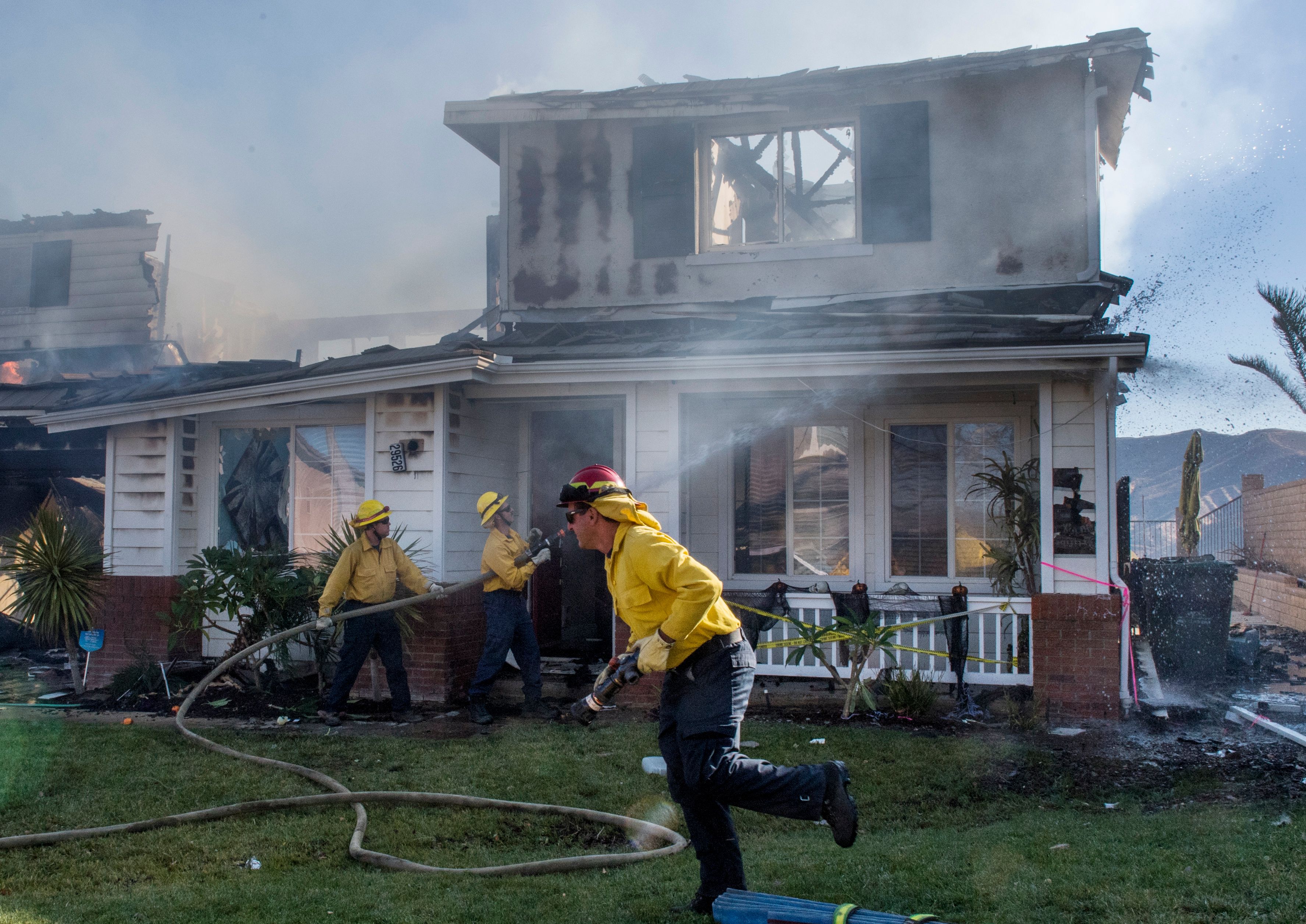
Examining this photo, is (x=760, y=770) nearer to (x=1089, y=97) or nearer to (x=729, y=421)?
(x=729, y=421)

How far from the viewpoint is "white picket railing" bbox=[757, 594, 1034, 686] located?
8109 millimetres

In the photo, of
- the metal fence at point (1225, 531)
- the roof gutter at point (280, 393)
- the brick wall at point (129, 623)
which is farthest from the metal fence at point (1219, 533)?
the brick wall at point (129, 623)

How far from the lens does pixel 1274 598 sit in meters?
14.1

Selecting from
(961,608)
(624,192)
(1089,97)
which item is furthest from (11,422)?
(1089,97)

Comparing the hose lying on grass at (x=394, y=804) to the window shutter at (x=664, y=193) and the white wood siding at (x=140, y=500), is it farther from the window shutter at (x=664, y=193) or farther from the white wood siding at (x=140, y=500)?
the window shutter at (x=664, y=193)

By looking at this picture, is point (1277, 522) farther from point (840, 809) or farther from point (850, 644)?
point (840, 809)

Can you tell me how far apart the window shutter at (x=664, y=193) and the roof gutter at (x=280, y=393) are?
318cm

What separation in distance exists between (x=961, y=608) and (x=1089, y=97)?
5.51m

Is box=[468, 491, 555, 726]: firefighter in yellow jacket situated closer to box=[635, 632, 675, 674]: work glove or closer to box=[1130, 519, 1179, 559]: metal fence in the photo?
box=[635, 632, 675, 674]: work glove

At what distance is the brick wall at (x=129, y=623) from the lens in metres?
9.72

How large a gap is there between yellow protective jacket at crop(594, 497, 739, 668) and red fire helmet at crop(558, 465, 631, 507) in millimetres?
36

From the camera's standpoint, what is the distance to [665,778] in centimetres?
623

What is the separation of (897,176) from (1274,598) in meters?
8.92

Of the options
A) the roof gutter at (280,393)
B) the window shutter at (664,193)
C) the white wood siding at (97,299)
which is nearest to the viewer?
the roof gutter at (280,393)
